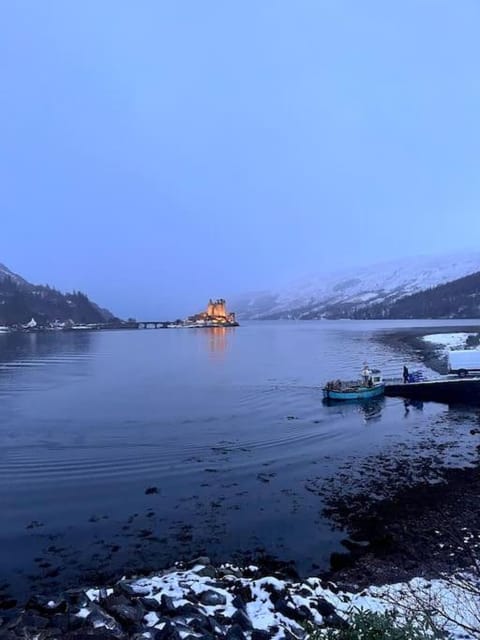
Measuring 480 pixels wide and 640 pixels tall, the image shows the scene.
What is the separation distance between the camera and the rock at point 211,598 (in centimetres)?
1302

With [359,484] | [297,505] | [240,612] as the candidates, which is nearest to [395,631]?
[240,612]

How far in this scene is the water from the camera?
17.9 metres

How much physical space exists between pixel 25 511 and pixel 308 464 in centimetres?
1543

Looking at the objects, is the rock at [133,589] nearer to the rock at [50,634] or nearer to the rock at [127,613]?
the rock at [127,613]

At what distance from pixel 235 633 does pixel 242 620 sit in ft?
2.52

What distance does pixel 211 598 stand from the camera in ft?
43.1

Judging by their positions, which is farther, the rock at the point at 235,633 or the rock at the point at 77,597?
the rock at the point at 77,597

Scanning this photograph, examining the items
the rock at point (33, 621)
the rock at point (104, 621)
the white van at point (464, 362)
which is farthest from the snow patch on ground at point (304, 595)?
the white van at point (464, 362)

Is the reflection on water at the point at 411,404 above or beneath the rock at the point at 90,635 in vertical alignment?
beneath

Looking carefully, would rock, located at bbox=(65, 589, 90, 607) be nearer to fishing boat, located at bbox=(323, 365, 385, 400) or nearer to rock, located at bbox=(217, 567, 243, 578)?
rock, located at bbox=(217, 567, 243, 578)

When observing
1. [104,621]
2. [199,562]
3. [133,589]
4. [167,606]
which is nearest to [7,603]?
[133,589]

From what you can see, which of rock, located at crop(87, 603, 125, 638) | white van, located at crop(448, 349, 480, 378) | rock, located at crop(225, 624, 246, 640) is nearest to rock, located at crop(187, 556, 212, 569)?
rock, located at crop(87, 603, 125, 638)

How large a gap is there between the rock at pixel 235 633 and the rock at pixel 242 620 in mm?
269

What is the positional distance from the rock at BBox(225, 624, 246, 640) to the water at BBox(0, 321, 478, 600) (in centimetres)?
524
